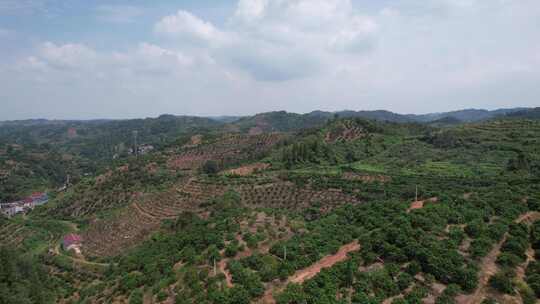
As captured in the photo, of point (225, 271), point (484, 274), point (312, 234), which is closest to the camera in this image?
point (484, 274)

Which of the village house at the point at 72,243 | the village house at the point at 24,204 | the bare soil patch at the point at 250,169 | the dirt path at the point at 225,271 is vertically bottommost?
the village house at the point at 24,204

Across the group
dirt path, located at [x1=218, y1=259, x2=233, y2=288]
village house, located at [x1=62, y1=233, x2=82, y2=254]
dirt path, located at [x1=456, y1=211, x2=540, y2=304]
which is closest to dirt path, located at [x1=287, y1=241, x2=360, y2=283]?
dirt path, located at [x1=218, y1=259, x2=233, y2=288]

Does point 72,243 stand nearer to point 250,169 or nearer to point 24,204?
point 250,169

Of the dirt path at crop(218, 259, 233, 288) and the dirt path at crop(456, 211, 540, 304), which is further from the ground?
the dirt path at crop(456, 211, 540, 304)

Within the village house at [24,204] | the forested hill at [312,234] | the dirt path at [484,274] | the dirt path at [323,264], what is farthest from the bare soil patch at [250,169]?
the village house at [24,204]

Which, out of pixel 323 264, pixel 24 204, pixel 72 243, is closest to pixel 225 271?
pixel 323 264

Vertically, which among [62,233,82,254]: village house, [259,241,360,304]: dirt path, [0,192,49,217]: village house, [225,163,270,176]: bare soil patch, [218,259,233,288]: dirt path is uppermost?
[259,241,360,304]: dirt path

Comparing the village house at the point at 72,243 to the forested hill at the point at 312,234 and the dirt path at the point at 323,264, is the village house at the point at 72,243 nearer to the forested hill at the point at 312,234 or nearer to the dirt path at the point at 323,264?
the forested hill at the point at 312,234

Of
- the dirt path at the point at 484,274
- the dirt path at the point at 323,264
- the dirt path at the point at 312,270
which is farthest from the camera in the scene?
the dirt path at the point at 323,264

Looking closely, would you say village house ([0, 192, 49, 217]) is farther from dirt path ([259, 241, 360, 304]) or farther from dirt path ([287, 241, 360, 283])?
dirt path ([287, 241, 360, 283])
